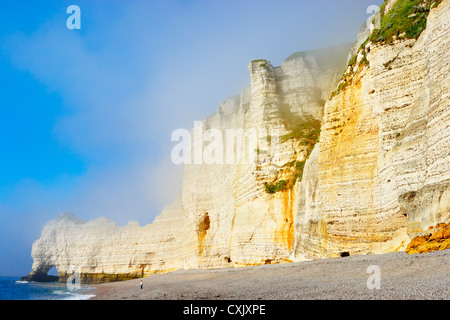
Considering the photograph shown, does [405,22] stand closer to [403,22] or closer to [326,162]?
[403,22]

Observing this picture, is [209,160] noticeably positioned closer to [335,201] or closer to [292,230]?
[292,230]

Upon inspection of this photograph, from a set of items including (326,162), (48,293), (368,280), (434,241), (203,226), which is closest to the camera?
(368,280)

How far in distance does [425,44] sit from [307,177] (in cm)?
1013

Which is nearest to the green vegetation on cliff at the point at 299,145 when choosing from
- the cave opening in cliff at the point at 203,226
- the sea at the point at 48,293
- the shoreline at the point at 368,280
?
the shoreline at the point at 368,280

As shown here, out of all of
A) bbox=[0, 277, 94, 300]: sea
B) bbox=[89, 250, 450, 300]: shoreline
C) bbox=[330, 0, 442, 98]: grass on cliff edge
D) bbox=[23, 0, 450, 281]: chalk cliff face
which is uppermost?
bbox=[330, 0, 442, 98]: grass on cliff edge

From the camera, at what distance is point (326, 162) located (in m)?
20.9

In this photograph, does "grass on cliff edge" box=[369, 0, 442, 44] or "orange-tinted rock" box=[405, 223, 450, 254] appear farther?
"grass on cliff edge" box=[369, 0, 442, 44]

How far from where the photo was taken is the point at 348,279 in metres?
12.0

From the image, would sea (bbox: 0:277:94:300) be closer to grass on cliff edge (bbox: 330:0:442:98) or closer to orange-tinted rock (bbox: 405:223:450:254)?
orange-tinted rock (bbox: 405:223:450:254)

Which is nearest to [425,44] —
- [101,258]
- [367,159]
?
[367,159]

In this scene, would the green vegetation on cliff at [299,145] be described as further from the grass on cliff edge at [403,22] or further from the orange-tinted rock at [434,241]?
the orange-tinted rock at [434,241]

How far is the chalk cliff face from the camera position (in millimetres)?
14344

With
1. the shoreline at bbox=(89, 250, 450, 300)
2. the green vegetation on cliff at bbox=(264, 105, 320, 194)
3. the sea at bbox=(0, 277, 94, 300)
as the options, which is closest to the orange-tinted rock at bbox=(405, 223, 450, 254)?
the shoreline at bbox=(89, 250, 450, 300)

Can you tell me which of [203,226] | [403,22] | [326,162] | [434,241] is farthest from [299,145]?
[203,226]
